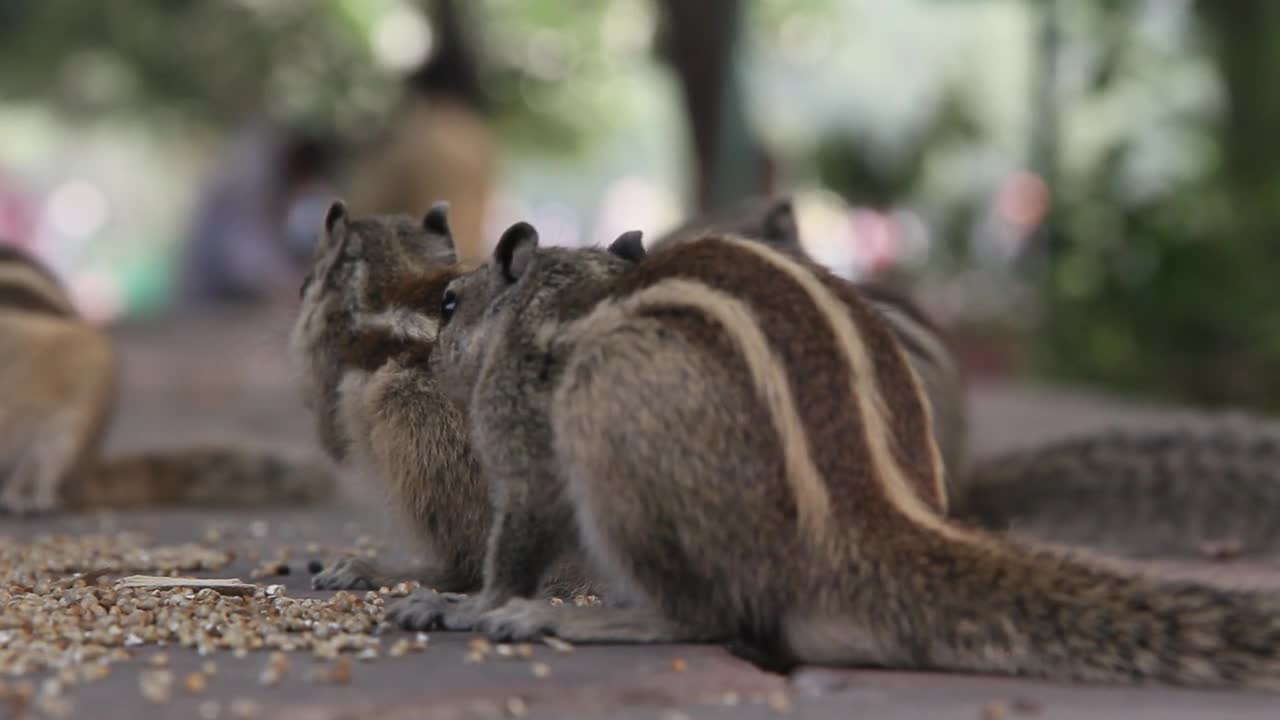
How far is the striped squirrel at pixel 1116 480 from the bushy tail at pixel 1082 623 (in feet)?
7.26

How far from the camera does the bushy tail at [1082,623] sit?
2.65m

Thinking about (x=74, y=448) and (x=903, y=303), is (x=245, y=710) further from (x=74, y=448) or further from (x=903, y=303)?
(x=74, y=448)

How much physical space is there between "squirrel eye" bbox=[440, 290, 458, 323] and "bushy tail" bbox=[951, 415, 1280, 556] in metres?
2.19

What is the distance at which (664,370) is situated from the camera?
2.82 meters

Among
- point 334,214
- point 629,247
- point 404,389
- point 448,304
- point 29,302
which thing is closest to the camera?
point 629,247

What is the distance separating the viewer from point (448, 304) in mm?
3451

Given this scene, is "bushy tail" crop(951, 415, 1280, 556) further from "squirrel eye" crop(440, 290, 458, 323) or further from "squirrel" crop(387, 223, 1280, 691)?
"squirrel" crop(387, 223, 1280, 691)

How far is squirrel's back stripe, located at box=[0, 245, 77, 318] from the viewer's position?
6.30 meters

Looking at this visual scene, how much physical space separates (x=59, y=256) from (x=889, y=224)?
1054 cm

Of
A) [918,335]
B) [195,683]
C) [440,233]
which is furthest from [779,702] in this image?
[918,335]

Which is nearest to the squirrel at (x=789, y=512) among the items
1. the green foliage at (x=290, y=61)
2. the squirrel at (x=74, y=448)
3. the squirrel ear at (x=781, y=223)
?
the squirrel ear at (x=781, y=223)

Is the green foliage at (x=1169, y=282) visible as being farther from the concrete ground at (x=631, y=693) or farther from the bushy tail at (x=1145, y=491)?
the concrete ground at (x=631, y=693)

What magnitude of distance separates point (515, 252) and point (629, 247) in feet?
0.78

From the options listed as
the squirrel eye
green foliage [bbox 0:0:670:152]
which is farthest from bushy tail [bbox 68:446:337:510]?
green foliage [bbox 0:0:670:152]
